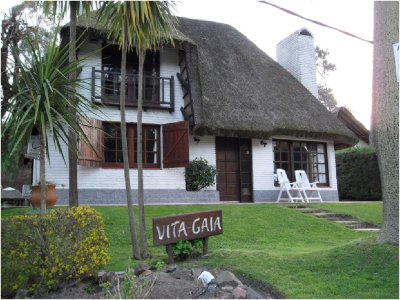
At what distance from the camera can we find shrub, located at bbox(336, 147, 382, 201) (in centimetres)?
1883

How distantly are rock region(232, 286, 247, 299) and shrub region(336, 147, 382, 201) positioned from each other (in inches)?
589

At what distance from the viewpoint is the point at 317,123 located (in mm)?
16609

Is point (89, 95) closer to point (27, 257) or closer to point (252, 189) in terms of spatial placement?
point (252, 189)

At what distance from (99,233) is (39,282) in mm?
890

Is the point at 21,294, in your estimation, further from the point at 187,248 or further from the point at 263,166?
the point at 263,166

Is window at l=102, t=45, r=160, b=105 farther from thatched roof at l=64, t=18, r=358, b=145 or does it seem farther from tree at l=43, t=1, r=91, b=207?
tree at l=43, t=1, r=91, b=207

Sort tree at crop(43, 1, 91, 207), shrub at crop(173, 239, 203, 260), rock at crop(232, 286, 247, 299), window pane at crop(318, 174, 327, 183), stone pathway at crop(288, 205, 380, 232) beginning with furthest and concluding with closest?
window pane at crop(318, 174, 327, 183) < stone pathway at crop(288, 205, 380, 232) < tree at crop(43, 1, 91, 207) < shrub at crop(173, 239, 203, 260) < rock at crop(232, 286, 247, 299)

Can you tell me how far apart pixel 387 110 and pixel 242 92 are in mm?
10127

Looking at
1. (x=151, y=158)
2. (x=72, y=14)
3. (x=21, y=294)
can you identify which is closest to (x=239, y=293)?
(x=21, y=294)

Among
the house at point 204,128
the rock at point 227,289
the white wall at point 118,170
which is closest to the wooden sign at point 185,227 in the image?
the rock at point 227,289

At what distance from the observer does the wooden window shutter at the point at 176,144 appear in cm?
1379

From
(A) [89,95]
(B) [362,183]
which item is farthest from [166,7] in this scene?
(B) [362,183]

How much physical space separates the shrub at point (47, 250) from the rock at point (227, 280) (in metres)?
1.51

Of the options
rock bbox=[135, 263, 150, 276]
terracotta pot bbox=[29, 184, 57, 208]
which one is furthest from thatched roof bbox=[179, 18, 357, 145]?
rock bbox=[135, 263, 150, 276]
